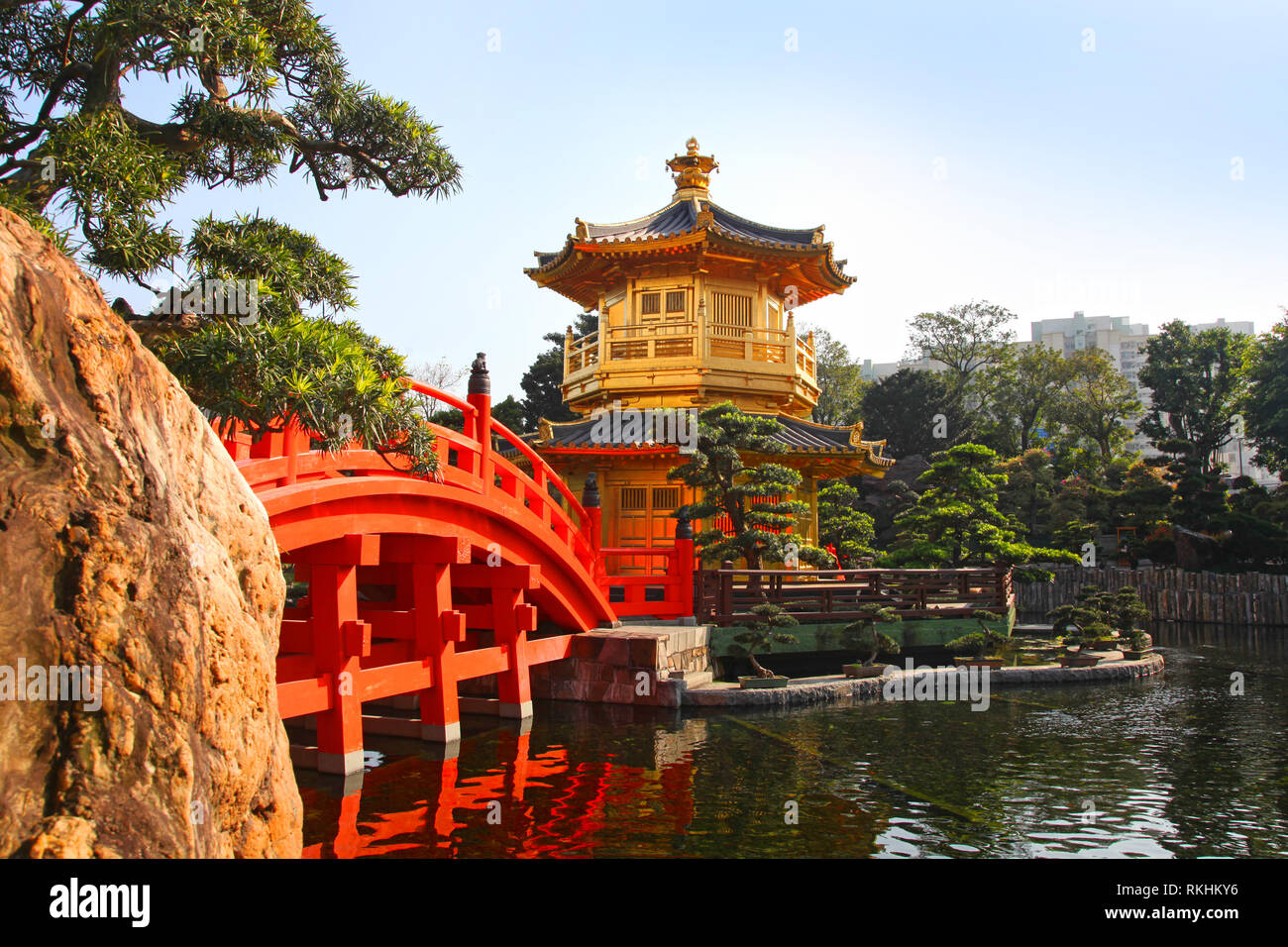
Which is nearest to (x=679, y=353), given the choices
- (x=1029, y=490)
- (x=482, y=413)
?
(x=482, y=413)

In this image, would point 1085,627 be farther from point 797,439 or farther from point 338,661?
point 338,661

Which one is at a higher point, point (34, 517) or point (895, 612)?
point (34, 517)

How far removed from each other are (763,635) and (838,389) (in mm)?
32261

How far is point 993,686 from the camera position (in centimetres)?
1522

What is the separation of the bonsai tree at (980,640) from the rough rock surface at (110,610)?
45.0 feet

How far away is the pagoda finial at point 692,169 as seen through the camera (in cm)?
2319

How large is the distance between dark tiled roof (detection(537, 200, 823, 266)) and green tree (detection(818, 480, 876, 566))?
648 cm

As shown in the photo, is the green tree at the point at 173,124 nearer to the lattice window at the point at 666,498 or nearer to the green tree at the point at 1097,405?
the lattice window at the point at 666,498

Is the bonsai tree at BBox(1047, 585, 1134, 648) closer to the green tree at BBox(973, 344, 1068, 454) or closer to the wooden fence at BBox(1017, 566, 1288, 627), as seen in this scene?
the wooden fence at BBox(1017, 566, 1288, 627)

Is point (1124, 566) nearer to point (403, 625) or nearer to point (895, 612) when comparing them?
point (895, 612)

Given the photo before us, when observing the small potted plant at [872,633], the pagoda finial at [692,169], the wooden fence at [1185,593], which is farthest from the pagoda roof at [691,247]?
the wooden fence at [1185,593]
